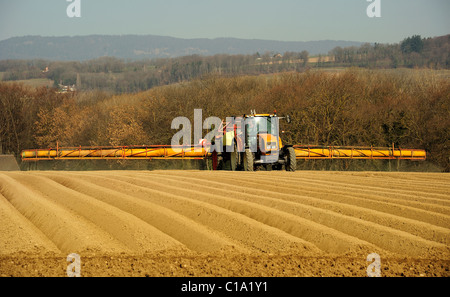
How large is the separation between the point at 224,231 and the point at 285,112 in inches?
927

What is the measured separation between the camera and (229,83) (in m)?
50.7

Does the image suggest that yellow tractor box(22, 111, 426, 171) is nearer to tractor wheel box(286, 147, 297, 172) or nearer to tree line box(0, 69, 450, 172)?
tractor wheel box(286, 147, 297, 172)

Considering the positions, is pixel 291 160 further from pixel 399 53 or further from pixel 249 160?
pixel 399 53

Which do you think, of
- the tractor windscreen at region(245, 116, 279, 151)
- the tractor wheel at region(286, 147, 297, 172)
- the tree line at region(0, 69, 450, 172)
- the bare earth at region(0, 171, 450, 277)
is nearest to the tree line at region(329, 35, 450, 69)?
the tree line at region(0, 69, 450, 172)

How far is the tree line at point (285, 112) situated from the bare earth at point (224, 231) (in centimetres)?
1648

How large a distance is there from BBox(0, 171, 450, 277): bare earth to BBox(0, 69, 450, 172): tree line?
1648 centimetres

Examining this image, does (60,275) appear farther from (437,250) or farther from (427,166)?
(427,166)

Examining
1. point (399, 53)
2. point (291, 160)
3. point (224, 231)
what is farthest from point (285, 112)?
point (399, 53)

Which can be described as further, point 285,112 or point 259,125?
point 285,112

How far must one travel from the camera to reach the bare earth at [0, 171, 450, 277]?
269 inches

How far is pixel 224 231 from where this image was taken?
845cm

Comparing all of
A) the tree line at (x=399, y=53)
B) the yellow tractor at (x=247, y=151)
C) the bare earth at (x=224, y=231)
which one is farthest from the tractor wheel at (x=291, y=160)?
the tree line at (x=399, y=53)
